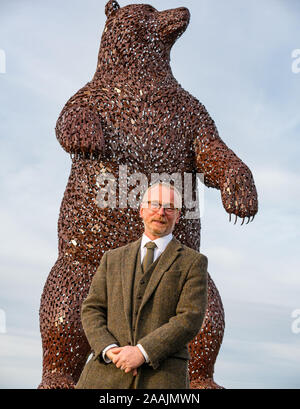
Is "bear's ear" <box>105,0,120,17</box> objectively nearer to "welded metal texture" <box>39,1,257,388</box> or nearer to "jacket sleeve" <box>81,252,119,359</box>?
"welded metal texture" <box>39,1,257,388</box>

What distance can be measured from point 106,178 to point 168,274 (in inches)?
58.7

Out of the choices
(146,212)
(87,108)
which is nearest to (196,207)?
(87,108)

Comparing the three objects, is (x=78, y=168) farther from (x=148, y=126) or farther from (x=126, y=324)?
(x=126, y=324)

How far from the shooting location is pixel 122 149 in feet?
11.2

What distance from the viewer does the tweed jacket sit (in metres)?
1.88

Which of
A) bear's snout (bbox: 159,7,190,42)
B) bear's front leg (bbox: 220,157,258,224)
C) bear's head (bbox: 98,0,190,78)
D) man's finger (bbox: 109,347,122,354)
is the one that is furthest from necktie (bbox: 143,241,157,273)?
bear's snout (bbox: 159,7,190,42)

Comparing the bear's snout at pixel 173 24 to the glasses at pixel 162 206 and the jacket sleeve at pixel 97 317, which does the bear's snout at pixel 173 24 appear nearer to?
the glasses at pixel 162 206

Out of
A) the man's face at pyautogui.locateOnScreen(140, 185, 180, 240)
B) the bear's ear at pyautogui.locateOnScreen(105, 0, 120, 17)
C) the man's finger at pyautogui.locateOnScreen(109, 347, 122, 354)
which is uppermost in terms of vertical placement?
the bear's ear at pyautogui.locateOnScreen(105, 0, 120, 17)

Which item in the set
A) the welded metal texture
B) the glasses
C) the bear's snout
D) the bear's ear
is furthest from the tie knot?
the bear's ear

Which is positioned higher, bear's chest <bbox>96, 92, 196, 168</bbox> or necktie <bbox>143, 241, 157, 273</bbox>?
bear's chest <bbox>96, 92, 196, 168</bbox>

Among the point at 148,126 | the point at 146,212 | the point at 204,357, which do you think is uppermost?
the point at 148,126

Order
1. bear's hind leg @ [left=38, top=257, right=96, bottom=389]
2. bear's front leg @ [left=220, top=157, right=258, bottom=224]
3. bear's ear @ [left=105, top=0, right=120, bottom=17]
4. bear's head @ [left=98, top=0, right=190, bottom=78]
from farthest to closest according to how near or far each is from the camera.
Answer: bear's ear @ [left=105, top=0, right=120, bottom=17], bear's head @ [left=98, top=0, right=190, bottom=78], bear's front leg @ [left=220, top=157, right=258, bottom=224], bear's hind leg @ [left=38, top=257, right=96, bottom=389]

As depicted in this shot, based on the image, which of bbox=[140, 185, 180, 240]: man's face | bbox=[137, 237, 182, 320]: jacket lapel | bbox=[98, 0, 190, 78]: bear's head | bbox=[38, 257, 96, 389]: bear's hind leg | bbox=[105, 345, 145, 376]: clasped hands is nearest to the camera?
bbox=[105, 345, 145, 376]: clasped hands

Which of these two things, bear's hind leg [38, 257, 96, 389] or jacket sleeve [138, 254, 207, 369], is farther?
bear's hind leg [38, 257, 96, 389]
